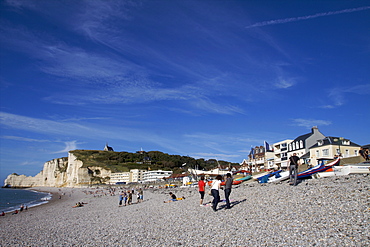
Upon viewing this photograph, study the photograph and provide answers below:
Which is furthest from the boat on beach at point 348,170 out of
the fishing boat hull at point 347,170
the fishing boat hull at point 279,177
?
the fishing boat hull at point 279,177

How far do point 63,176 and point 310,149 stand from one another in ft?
407

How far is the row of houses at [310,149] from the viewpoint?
3978 cm

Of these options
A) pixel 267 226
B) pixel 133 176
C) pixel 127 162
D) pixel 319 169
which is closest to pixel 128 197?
pixel 319 169

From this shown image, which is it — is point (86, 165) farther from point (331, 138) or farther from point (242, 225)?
point (242, 225)

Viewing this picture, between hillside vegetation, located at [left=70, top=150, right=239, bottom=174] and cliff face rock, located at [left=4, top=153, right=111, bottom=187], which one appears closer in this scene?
cliff face rock, located at [left=4, top=153, right=111, bottom=187]

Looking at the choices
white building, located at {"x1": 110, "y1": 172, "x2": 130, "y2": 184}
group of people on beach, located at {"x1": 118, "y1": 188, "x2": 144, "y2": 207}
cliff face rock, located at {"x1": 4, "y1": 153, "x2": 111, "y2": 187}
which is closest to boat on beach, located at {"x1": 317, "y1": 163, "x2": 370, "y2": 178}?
group of people on beach, located at {"x1": 118, "y1": 188, "x2": 144, "y2": 207}

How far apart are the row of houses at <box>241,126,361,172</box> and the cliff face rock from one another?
77341 millimetres

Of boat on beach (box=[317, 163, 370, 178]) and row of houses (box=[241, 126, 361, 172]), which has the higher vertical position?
row of houses (box=[241, 126, 361, 172])

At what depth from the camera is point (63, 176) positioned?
134000mm

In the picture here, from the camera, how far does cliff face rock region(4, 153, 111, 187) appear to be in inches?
4518

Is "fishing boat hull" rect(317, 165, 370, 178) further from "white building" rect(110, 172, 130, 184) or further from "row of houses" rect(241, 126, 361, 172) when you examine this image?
"white building" rect(110, 172, 130, 184)

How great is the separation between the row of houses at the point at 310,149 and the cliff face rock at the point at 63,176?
254ft

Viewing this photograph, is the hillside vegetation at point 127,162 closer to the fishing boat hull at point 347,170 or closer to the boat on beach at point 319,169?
the boat on beach at point 319,169

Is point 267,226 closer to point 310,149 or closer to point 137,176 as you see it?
point 310,149
